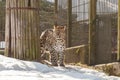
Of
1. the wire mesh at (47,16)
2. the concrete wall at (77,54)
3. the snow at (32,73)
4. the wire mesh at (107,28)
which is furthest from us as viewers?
the wire mesh at (47,16)

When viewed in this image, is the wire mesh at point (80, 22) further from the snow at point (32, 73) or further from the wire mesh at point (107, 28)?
the snow at point (32, 73)

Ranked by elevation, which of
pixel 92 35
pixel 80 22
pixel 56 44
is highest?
pixel 80 22

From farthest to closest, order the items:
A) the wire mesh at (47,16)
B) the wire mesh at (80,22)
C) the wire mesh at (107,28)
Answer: the wire mesh at (47,16) < the wire mesh at (80,22) < the wire mesh at (107,28)

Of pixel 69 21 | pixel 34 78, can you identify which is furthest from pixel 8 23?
pixel 69 21

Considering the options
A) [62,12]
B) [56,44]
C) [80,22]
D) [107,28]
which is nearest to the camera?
[56,44]

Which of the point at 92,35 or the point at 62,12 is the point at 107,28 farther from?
the point at 62,12

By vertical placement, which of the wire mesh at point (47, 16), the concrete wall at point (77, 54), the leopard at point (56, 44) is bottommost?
the concrete wall at point (77, 54)

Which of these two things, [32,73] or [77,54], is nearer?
[32,73]

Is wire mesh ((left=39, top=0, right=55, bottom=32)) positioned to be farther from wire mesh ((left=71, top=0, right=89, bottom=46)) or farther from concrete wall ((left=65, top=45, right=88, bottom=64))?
concrete wall ((left=65, top=45, right=88, bottom=64))

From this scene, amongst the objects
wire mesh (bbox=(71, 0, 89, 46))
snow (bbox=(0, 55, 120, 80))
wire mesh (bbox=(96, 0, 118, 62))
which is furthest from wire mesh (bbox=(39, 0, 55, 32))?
snow (bbox=(0, 55, 120, 80))

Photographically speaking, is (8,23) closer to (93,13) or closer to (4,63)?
(4,63)

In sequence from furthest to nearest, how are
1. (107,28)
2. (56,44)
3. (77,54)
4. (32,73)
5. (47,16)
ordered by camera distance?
1. (47,16)
2. (77,54)
3. (107,28)
4. (56,44)
5. (32,73)

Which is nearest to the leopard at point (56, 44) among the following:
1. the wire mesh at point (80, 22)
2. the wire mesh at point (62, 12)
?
the wire mesh at point (80, 22)

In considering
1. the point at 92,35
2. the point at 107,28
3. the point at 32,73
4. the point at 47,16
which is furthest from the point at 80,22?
the point at 32,73
